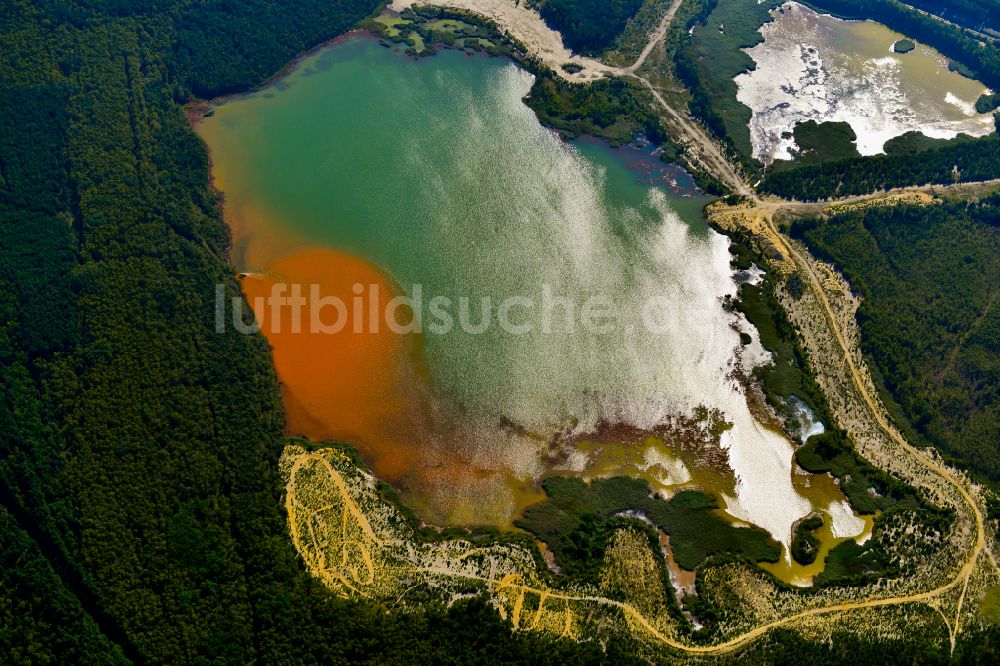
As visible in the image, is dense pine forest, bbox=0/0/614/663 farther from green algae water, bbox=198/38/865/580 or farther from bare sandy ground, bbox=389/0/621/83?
bare sandy ground, bbox=389/0/621/83

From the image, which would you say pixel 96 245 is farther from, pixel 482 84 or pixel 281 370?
pixel 482 84

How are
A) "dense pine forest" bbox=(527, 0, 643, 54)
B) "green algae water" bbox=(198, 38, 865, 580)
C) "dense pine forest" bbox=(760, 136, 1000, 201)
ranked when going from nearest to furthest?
"green algae water" bbox=(198, 38, 865, 580) → "dense pine forest" bbox=(760, 136, 1000, 201) → "dense pine forest" bbox=(527, 0, 643, 54)

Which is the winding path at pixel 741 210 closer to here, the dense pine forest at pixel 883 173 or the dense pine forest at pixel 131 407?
the dense pine forest at pixel 883 173

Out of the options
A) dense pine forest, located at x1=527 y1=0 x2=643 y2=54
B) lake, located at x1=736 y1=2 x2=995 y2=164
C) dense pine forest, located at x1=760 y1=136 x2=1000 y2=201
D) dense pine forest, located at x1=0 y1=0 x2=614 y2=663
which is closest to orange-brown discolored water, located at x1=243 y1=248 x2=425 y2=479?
dense pine forest, located at x1=0 y1=0 x2=614 y2=663

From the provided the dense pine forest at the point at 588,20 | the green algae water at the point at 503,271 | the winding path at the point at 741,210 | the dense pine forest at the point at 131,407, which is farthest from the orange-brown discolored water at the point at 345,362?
the dense pine forest at the point at 588,20

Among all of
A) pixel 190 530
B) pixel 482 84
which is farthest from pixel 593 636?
pixel 482 84
